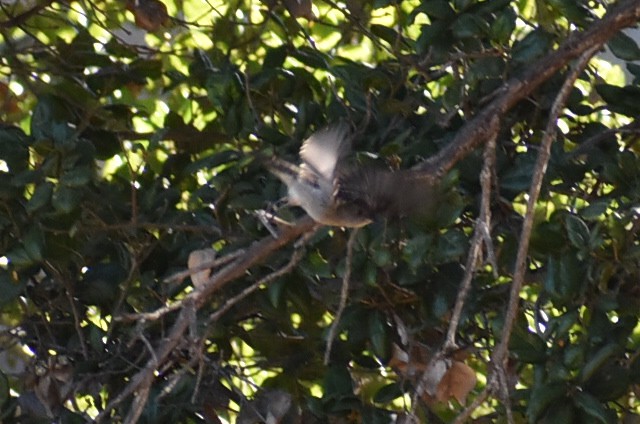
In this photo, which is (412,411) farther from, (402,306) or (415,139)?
(415,139)

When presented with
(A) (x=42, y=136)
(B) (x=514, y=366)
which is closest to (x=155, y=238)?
(A) (x=42, y=136)

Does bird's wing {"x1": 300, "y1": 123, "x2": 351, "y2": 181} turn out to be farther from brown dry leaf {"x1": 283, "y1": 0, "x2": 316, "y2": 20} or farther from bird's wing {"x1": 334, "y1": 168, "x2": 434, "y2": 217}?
brown dry leaf {"x1": 283, "y1": 0, "x2": 316, "y2": 20}

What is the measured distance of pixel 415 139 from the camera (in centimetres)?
187

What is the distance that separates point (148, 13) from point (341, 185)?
2.19ft

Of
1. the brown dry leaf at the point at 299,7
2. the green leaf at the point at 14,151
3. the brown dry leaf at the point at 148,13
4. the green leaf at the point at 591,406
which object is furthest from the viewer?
the brown dry leaf at the point at 148,13

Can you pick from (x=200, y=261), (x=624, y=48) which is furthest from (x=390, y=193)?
(x=624, y=48)

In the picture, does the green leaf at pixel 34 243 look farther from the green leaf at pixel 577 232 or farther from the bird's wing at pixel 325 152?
the green leaf at pixel 577 232

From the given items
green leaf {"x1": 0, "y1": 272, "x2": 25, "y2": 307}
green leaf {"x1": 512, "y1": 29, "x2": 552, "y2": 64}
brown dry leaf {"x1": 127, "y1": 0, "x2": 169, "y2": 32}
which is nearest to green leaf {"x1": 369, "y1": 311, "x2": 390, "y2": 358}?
green leaf {"x1": 512, "y1": 29, "x2": 552, "y2": 64}

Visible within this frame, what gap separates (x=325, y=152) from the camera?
1.78 metres

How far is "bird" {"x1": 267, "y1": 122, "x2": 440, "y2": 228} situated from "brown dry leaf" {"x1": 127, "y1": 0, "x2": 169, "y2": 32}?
493mm

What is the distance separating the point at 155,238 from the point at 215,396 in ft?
0.92

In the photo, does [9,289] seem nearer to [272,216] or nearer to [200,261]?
[200,261]

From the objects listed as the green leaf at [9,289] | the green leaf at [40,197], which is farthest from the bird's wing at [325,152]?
the green leaf at [9,289]

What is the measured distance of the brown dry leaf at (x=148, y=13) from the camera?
219 cm
